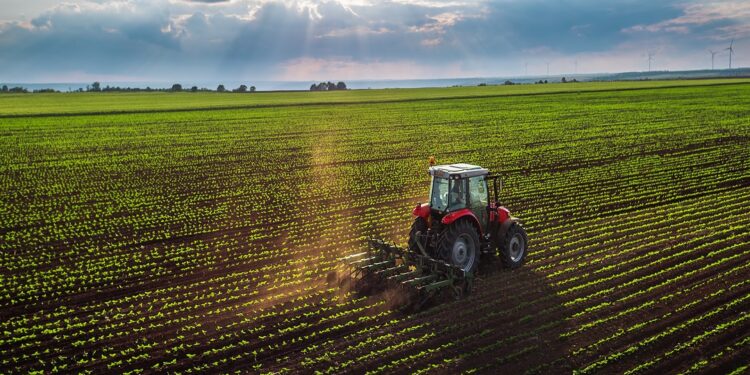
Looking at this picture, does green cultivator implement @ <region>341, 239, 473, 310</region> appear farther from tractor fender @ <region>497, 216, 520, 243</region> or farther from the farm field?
tractor fender @ <region>497, 216, 520, 243</region>

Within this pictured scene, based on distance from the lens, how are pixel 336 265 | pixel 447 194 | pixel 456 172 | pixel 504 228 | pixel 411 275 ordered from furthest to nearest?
pixel 336 265
pixel 504 228
pixel 447 194
pixel 456 172
pixel 411 275

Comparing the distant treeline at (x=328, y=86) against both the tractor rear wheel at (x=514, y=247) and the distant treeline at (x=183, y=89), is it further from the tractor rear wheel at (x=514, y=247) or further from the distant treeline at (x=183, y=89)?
the tractor rear wheel at (x=514, y=247)

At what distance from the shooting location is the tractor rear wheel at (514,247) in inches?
532

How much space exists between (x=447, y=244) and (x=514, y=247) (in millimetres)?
2336

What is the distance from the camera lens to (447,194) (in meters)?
12.9

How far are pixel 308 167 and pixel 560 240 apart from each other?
16328 mm

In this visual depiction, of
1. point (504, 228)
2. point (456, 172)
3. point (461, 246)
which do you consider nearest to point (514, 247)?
point (504, 228)

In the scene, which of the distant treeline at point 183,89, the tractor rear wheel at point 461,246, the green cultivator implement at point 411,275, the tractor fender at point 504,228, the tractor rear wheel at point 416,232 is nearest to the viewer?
the green cultivator implement at point 411,275

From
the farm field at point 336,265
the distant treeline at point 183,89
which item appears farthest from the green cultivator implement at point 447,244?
the distant treeline at point 183,89

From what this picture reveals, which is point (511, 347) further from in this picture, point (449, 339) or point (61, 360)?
point (61, 360)

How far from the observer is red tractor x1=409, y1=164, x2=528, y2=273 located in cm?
1259

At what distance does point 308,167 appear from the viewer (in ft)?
98.8

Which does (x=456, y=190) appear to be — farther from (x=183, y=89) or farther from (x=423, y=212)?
(x=183, y=89)

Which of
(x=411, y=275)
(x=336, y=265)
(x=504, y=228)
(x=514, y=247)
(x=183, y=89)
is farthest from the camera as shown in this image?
(x=183, y=89)
